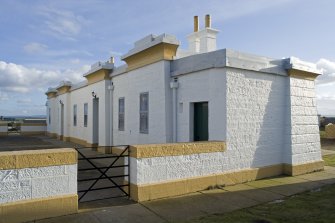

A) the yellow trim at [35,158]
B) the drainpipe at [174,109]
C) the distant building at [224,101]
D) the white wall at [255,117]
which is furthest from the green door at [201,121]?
the yellow trim at [35,158]

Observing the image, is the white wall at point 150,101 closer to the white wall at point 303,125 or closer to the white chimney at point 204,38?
the white chimney at point 204,38

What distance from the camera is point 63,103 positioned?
82.7ft

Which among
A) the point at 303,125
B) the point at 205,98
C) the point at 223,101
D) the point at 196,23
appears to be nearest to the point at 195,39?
the point at 196,23

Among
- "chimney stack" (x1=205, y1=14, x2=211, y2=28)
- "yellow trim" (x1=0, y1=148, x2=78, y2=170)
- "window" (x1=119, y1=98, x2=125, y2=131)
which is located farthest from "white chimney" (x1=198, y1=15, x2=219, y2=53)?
"yellow trim" (x1=0, y1=148, x2=78, y2=170)

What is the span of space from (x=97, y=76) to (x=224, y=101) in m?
10.0

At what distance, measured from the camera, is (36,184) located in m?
5.99

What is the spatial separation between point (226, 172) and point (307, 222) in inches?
119

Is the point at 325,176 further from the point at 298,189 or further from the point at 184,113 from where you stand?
the point at 184,113

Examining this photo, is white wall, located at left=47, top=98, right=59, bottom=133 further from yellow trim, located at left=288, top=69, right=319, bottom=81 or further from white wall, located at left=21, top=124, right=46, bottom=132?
yellow trim, located at left=288, top=69, right=319, bottom=81

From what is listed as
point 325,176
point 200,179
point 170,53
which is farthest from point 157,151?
point 325,176

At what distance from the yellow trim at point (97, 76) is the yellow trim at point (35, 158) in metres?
10.3

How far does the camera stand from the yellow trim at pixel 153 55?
36.1ft

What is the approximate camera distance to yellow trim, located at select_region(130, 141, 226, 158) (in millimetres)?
7121

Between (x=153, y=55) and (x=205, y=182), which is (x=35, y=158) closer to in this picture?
(x=205, y=182)
